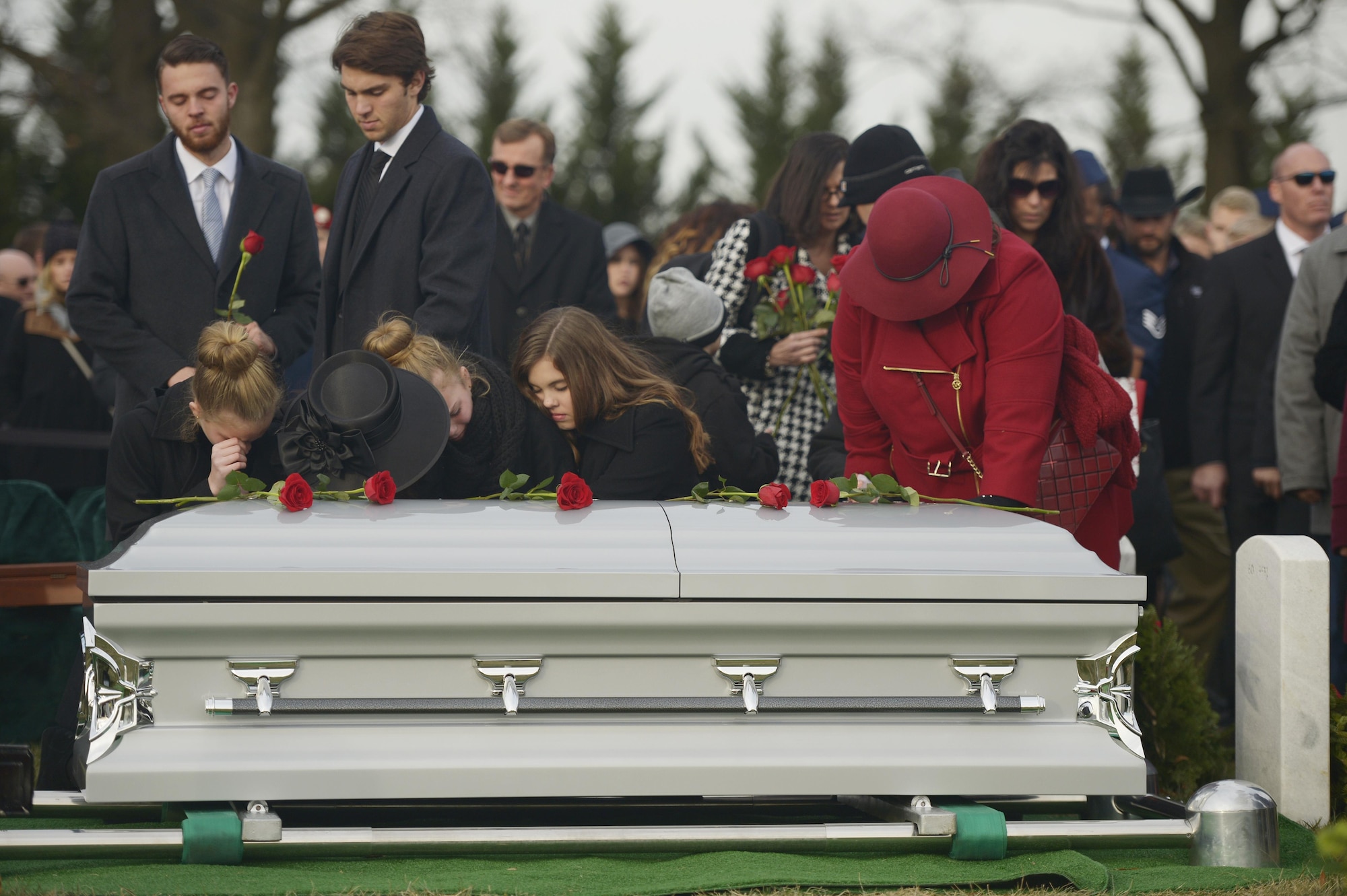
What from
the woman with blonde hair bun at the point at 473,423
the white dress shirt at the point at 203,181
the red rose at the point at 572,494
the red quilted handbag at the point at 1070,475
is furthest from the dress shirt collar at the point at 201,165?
the red quilted handbag at the point at 1070,475

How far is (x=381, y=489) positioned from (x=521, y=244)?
3.28 m

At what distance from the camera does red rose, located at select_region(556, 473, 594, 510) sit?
3.17 m

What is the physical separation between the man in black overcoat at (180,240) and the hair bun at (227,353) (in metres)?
0.68

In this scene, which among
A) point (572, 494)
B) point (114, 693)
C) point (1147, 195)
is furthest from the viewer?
point (1147, 195)

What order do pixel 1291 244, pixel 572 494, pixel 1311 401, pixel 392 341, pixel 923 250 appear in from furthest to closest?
pixel 1291 244 < pixel 1311 401 < pixel 392 341 < pixel 923 250 < pixel 572 494

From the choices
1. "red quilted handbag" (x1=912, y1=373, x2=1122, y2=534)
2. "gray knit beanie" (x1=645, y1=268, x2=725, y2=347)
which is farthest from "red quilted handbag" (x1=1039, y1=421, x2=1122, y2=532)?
Answer: "gray knit beanie" (x1=645, y1=268, x2=725, y2=347)

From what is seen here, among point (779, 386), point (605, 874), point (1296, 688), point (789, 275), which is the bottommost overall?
point (605, 874)

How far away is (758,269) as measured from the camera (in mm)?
4750

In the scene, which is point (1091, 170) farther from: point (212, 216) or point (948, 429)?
point (212, 216)

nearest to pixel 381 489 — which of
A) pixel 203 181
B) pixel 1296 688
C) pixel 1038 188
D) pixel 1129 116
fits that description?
pixel 203 181

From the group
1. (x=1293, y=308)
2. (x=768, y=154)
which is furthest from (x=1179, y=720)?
(x=768, y=154)

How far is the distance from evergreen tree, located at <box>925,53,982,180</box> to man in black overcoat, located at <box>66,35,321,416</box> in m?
23.1

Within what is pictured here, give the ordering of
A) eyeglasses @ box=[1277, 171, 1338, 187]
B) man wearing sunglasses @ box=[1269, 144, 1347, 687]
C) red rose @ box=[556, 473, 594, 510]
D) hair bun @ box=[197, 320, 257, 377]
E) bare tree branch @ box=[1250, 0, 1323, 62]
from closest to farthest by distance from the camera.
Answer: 1. red rose @ box=[556, 473, 594, 510]
2. hair bun @ box=[197, 320, 257, 377]
3. man wearing sunglasses @ box=[1269, 144, 1347, 687]
4. eyeglasses @ box=[1277, 171, 1338, 187]
5. bare tree branch @ box=[1250, 0, 1323, 62]

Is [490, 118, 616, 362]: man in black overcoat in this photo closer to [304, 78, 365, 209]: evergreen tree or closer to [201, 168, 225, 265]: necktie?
[201, 168, 225, 265]: necktie
